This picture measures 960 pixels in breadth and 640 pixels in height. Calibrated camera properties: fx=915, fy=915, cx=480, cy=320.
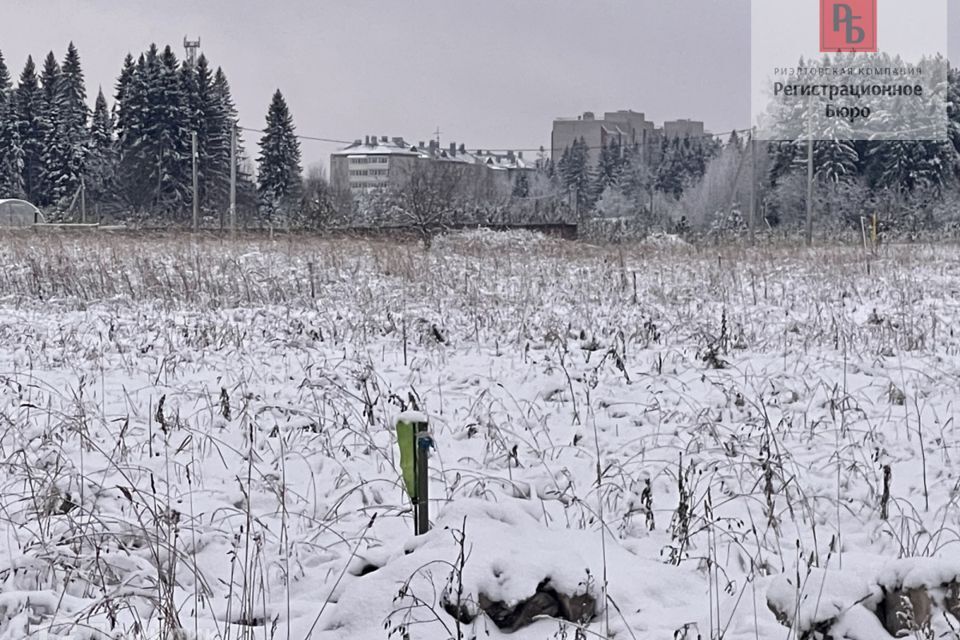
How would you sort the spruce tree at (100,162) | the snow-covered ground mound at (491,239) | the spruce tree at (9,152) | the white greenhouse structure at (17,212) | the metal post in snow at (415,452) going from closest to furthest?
1. the metal post in snow at (415,452)
2. the snow-covered ground mound at (491,239)
3. the white greenhouse structure at (17,212)
4. the spruce tree at (9,152)
5. the spruce tree at (100,162)

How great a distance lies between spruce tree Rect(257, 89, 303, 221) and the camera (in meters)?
55.7

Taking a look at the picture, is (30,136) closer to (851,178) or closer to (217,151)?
(217,151)

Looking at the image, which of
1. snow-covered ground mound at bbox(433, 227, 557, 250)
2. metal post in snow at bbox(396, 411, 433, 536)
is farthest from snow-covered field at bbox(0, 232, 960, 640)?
snow-covered ground mound at bbox(433, 227, 557, 250)

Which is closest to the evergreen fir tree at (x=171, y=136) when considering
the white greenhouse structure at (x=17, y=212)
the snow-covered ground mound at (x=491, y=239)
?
the white greenhouse structure at (x=17, y=212)

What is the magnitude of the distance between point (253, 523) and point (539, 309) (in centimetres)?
581

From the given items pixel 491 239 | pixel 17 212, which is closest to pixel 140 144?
pixel 17 212

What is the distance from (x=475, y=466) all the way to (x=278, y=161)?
53980mm

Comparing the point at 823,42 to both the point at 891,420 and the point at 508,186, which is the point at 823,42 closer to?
the point at 891,420

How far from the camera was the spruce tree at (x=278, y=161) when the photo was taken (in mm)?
55719

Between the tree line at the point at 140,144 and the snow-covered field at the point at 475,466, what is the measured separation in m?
43.6

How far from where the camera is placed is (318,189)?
5600cm

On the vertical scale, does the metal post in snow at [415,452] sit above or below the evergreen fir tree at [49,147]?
below

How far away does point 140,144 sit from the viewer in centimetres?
5172

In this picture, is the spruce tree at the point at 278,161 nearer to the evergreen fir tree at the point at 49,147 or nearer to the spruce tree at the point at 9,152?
the evergreen fir tree at the point at 49,147
